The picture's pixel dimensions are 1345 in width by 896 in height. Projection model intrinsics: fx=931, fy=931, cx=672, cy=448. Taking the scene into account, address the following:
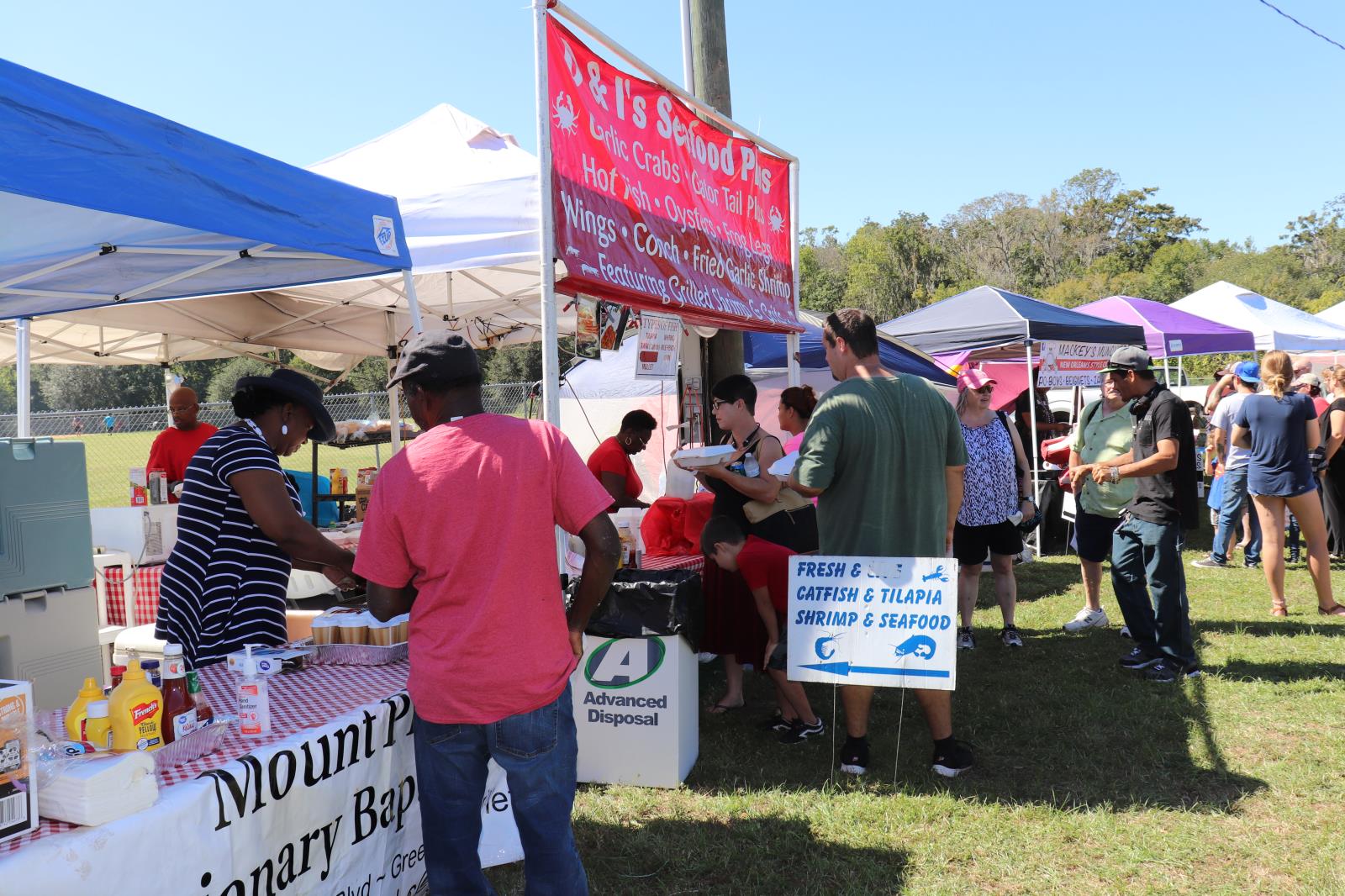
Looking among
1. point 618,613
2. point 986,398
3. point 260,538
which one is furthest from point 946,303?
point 260,538

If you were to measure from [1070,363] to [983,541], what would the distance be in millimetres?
4418

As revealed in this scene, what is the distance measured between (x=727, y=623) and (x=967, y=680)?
5.27 feet

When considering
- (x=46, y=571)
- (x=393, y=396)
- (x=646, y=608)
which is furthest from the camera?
(x=393, y=396)

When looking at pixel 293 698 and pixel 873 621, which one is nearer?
pixel 293 698

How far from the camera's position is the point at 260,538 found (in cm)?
292

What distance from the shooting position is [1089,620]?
660 cm

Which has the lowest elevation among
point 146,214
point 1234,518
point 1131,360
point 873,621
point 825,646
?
point 1234,518

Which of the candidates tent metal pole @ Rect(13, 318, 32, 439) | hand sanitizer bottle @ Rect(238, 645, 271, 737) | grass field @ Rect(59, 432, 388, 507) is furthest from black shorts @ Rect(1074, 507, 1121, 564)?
grass field @ Rect(59, 432, 388, 507)

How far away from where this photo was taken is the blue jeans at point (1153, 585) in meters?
5.17

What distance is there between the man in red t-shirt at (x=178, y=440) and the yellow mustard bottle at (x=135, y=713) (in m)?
5.44

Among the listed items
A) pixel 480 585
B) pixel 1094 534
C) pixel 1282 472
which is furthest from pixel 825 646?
pixel 1282 472

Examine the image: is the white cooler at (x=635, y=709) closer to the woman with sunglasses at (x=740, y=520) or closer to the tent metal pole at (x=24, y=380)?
the woman with sunglasses at (x=740, y=520)

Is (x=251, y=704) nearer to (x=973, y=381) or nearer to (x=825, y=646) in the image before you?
(x=825, y=646)

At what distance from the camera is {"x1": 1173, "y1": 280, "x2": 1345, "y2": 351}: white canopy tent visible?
14.1 metres
